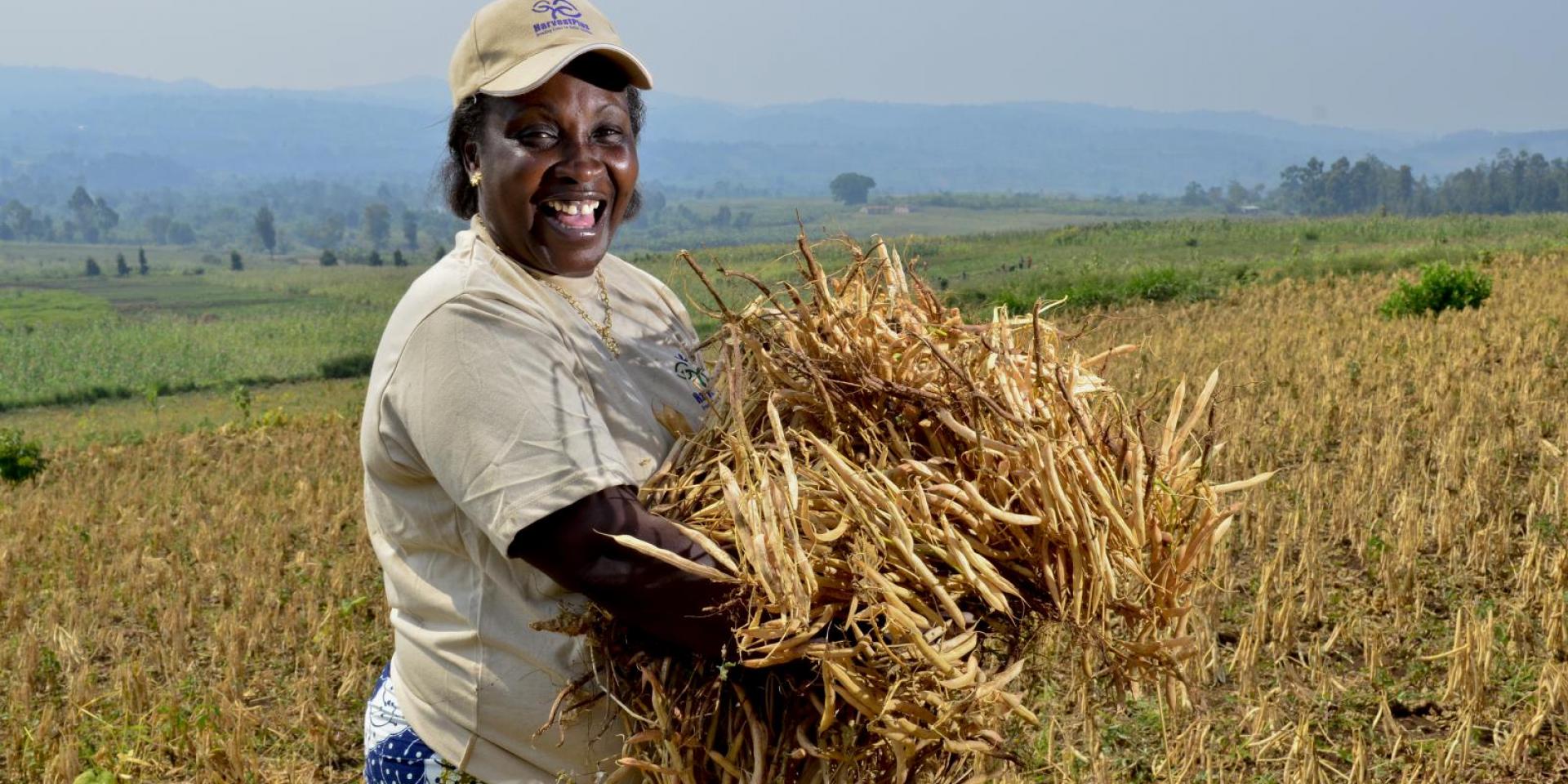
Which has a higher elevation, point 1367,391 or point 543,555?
point 543,555

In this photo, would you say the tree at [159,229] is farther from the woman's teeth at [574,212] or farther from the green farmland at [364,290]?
the woman's teeth at [574,212]

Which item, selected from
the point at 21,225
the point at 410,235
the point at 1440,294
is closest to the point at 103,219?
the point at 21,225

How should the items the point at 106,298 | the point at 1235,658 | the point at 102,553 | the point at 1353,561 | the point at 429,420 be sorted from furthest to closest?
the point at 106,298, the point at 102,553, the point at 1353,561, the point at 1235,658, the point at 429,420

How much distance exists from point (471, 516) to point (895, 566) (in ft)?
1.86

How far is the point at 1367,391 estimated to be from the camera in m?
8.36

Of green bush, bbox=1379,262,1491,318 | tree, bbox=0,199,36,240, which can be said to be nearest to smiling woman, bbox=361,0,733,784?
green bush, bbox=1379,262,1491,318

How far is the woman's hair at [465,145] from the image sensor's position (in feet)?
6.50

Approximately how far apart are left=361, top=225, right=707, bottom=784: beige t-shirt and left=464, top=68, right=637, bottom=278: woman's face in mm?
61

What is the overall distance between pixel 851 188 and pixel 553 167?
7058 inches

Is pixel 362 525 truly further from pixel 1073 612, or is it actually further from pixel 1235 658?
pixel 1073 612

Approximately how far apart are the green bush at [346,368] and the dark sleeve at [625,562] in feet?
79.6

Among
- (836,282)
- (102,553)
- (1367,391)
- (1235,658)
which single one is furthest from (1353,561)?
(102,553)

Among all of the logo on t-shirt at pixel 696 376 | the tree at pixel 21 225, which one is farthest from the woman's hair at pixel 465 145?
the tree at pixel 21 225

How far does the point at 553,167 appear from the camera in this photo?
1.94 m
